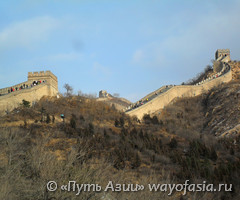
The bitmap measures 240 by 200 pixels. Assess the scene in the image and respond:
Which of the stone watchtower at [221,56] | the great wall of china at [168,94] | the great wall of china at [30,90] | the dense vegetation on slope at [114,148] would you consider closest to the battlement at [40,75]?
the great wall of china at [30,90]

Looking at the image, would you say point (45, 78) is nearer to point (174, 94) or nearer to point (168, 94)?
point (168, 94)

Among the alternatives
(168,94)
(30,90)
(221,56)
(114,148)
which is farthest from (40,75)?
(221,56)

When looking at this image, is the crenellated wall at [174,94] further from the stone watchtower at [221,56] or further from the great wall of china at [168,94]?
the stone watchtower at [221,56]

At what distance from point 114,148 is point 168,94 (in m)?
20.8

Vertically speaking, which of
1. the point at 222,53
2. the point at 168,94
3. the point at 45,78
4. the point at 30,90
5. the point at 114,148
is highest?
the point at 222,53

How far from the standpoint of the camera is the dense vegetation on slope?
9.47 meters

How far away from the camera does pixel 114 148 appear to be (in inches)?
741

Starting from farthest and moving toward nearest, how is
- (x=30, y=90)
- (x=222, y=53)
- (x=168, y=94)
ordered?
(x=222, y=53)
(x=168, y=94)
(x=30, y=90)

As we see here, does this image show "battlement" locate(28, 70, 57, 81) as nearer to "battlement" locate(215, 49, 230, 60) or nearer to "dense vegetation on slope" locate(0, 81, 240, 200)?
"dense vegetation on slope" locate(0, 81, 240, 200)

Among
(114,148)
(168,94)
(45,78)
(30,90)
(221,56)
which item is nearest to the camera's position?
(114,148)

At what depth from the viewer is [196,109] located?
Answer: 34.9 meters

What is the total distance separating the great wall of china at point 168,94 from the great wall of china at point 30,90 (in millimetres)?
9510

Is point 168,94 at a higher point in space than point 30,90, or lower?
higher

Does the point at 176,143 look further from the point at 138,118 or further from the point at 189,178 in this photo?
the point at 138,118
